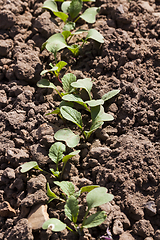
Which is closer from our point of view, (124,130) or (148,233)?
(148,233)

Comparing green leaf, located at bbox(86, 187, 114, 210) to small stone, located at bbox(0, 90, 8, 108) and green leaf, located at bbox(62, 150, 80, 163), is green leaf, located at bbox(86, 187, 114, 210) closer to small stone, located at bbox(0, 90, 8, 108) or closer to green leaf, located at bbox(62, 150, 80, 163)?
green leaf, located at bbox(62, 150, 80, 163)

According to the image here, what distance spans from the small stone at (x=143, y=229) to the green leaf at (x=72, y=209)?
34cm

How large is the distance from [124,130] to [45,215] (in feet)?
2.46

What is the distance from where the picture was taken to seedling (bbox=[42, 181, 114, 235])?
1362 millimetres

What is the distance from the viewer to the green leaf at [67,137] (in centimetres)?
164

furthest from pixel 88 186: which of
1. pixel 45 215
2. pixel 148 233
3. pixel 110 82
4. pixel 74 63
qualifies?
pixel 74 63

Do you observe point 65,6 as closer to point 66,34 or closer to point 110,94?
point 66,34

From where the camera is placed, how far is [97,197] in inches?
55.4

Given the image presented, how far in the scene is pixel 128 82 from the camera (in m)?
1.96

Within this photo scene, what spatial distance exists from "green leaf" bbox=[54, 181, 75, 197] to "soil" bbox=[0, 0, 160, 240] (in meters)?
0.10

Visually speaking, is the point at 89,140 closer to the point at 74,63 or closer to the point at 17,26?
the point at 74,63

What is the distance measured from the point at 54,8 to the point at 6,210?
1.65 meters

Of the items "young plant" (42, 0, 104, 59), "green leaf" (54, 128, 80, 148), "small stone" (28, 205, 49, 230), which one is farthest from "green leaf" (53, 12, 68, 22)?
"small stone" (28, 205, 49, 230)

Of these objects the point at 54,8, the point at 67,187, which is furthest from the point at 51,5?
the point at 67,187
